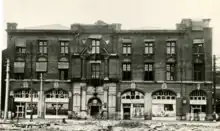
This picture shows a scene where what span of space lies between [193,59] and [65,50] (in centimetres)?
1024

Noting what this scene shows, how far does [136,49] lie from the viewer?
2867cm

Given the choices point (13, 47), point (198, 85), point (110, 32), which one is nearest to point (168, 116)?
point (198, 85)

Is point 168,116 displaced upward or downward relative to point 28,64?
downward

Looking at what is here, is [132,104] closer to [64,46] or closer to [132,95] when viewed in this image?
[132,95]

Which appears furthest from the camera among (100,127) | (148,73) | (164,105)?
(148,73)

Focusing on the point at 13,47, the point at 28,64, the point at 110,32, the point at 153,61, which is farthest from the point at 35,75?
the point at 153,61

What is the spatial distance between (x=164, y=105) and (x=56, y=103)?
28.3 feet

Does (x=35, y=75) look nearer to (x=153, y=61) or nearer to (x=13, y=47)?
(x=13, y=47)

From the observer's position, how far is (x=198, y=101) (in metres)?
28.3

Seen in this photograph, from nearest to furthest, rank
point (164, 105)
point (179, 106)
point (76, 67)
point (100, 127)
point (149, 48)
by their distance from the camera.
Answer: point (100, 127) → point (179, 106) → point (164, 105) → point (76, 67) → point (149, 48)

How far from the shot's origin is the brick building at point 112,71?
2823 cm

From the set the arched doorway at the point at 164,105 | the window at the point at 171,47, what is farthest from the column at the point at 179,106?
the window at the point at 171,47

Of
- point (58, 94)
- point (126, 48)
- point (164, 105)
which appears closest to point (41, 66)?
point (58, 94)

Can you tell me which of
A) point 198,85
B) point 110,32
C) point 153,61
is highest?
point 110,32
